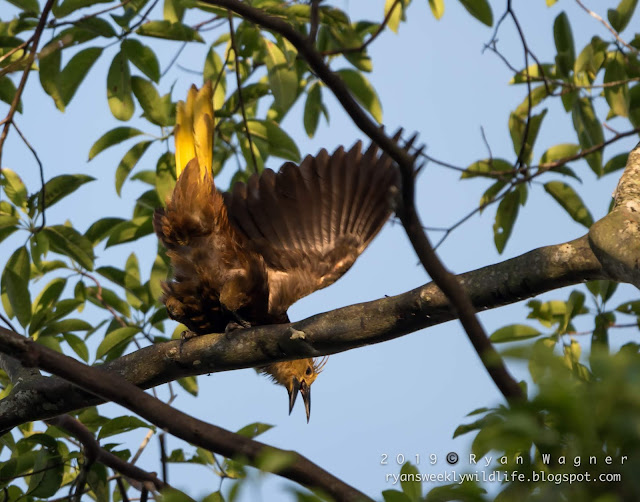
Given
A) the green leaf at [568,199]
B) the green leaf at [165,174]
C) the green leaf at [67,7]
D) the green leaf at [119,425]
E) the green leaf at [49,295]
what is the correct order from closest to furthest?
the green leaf at [119,425] → the green leaf at [67,7] → the green leaf at [568,199] → the green leaf at [49,295] → the green leaf at [165,174]

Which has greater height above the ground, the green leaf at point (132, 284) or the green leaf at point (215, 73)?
the green leaf at point (215, 73)

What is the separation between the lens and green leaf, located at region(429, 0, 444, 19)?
346cm

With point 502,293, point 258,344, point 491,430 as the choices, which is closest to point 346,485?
point 491,430

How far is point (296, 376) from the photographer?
3.69 m

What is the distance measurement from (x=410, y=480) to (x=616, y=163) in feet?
6.53

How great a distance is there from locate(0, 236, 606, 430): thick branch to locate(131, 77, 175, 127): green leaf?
1168 millimetres

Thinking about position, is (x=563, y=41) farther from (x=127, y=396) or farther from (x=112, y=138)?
(x=127, y=396)

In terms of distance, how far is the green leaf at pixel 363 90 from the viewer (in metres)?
3.20

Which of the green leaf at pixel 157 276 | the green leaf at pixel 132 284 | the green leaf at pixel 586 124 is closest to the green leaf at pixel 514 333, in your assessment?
the green leaf at pixel 586 124

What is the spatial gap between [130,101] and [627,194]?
2038mm

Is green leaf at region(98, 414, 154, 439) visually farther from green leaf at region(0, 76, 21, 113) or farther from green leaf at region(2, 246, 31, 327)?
green leaf at region(0, 76, 21, 113)

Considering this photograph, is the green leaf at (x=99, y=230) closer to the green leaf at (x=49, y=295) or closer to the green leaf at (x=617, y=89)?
the green leaf at (x=49, y=295)

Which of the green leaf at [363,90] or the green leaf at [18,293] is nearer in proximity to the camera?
the green leaf at [18,293]

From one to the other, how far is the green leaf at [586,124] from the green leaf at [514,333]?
770mm
